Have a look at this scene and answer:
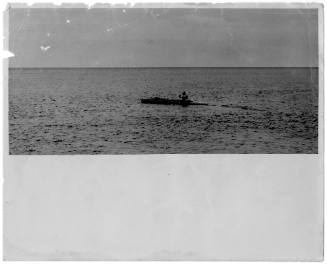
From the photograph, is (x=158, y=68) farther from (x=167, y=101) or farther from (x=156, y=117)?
(x=156, y=117)

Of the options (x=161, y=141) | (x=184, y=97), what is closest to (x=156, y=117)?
(x=161, y=141)

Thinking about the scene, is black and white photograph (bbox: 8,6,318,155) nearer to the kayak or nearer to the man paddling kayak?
the kayak

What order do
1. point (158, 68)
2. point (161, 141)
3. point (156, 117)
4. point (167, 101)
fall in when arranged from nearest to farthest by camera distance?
point (161, 141) < point (156, 117) < point (158, 68) < point (167, 101)

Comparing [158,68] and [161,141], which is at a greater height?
[158,68]

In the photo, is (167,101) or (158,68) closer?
(158,68)

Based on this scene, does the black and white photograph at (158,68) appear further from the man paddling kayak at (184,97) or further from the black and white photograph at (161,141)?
the man paddling kayak at (184,97)

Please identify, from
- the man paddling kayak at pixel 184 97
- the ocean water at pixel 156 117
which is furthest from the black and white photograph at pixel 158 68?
the man paddling kayak at pixel 184 97

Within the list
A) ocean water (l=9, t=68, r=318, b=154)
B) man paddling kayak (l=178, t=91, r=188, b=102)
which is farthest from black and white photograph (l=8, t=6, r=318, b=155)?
man paddling kayak (l=178, t=91, r=188, b=102)
